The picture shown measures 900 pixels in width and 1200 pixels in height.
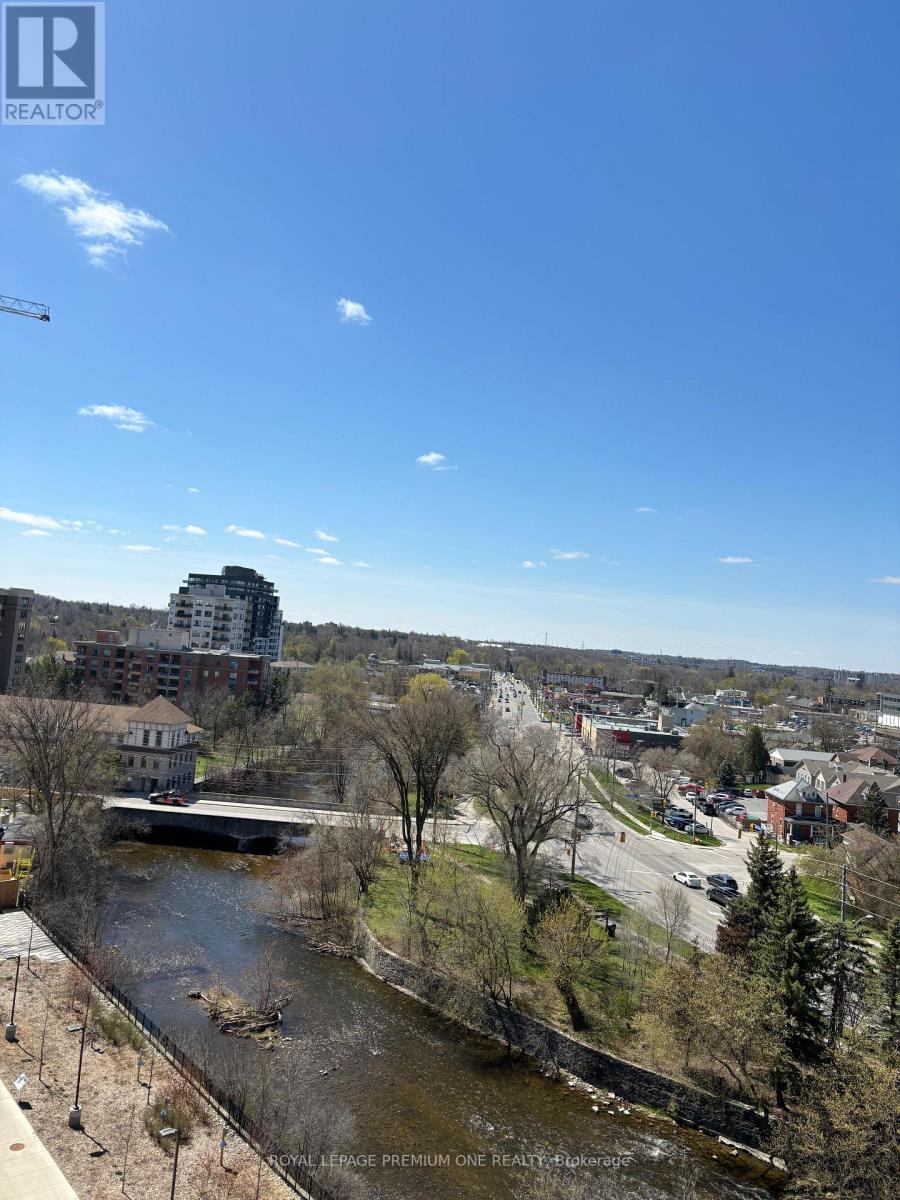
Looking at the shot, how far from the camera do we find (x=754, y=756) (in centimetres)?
8412

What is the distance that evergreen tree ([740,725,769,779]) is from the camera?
8419cm

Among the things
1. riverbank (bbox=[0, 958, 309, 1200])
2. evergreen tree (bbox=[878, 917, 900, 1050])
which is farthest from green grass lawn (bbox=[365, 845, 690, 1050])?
riverbank (bbox=[0, 958, 309, 1200])

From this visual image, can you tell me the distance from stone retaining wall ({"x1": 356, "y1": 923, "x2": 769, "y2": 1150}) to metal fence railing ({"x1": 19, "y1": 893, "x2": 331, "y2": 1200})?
32.7 ft

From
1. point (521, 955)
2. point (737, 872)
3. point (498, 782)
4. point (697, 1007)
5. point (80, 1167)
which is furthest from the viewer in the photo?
point (737, 872)

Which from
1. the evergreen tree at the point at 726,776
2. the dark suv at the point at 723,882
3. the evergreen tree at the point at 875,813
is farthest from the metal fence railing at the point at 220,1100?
the evergreen tree at the point at 726,776

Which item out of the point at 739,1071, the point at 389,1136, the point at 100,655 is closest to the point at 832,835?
the point at 739,1071

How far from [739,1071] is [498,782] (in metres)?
16.3

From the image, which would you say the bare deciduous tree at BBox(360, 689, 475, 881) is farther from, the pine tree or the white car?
the pine tree

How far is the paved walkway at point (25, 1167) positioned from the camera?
14.9 m

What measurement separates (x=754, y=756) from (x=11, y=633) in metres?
95.1

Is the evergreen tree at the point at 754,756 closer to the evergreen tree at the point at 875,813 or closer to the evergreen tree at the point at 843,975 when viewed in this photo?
the evergreen tree at the point at 875,813

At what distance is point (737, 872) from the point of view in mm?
45875

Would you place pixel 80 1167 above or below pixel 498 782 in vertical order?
below

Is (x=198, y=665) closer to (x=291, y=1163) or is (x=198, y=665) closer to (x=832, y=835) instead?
(x=832, y=835)
